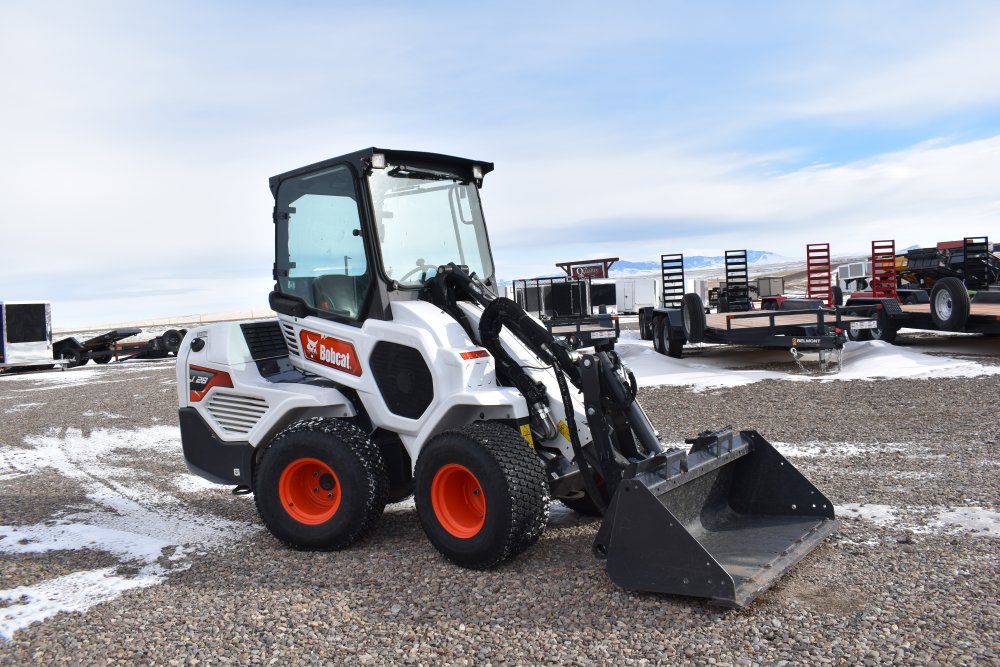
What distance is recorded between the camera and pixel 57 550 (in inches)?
216

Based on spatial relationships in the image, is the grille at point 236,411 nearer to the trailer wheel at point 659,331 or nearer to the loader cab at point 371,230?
the loader cab at point 371,230

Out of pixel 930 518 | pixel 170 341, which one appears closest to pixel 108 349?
pixel 170 341

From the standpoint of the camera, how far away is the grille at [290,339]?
18.9 ft

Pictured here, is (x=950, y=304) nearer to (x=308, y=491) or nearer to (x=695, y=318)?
(x=695, y=318)

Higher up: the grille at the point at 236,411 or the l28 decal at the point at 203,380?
the l28 decal at the point at 203,380

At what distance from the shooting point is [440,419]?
186 inches

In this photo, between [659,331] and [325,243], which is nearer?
[325,243]

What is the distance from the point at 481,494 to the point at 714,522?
144cm

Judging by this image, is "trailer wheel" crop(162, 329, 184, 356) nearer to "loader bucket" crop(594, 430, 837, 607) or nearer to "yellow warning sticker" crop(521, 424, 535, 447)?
"yellow warning sticker" crop(521, 424, 535, 447)

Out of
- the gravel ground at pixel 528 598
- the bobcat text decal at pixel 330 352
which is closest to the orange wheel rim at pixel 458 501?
the gravel ground at pixel 528 598

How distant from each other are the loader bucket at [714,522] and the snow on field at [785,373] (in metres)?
7.43

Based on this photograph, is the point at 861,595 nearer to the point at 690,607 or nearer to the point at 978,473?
the point at 690,607

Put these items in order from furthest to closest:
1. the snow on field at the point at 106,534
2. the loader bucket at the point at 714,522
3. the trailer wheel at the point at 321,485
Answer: the trailer wheel at the point at 321,485 < the snow on field at the point at 106,534 < the loader bucket at the point at 714,522

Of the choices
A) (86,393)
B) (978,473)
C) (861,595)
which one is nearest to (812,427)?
(978,473)
